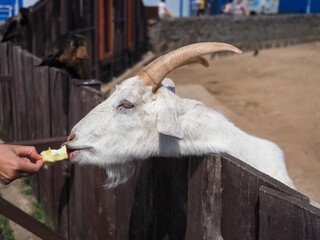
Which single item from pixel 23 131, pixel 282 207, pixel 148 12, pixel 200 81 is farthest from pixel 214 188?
pixel 148 12

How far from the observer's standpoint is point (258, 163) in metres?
2.96

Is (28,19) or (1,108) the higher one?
(28,19)

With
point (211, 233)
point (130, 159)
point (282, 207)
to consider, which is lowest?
point (211, 233)

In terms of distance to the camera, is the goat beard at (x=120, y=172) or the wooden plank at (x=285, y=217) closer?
the wooden plank at (x=285, y=217)

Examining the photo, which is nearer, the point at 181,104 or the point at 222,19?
the point at 181,104

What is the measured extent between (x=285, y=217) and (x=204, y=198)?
659mm

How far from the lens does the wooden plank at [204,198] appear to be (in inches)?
92.9

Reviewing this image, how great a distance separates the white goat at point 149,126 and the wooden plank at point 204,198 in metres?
0.17

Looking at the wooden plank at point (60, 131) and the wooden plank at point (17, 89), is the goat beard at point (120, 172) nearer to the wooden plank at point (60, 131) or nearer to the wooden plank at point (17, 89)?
the wooden plank at point (60, 131)

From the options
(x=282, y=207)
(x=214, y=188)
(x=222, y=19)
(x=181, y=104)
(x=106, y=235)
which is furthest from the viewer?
(x=222, y=19)

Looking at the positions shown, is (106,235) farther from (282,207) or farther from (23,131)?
(23,131)

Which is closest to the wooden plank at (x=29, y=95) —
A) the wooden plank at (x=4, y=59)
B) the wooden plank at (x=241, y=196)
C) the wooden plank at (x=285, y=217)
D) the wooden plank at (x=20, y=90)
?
the wooden plank at (x=20, y=90)

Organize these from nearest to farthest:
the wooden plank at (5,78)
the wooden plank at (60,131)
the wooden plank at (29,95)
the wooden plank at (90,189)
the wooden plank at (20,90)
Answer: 1. the wooden plank at (90,189)
2. the wooden plank at (60,131)
3. the wooden plank at (29,95)
4. the wooden plank at (20,90)
5. the wooden plank at (5,78)

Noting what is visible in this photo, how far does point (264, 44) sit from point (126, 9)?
8.61 meters
